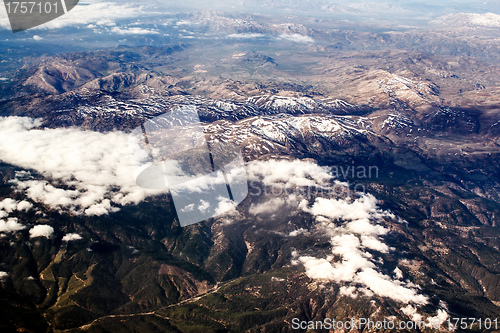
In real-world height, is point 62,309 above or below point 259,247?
above

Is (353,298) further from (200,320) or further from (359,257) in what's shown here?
(200,320)

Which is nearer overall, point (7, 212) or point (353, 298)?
point (353, 298)

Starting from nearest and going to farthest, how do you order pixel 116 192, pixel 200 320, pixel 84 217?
pixel 200 320, pixel 84 217, pixel 116 192

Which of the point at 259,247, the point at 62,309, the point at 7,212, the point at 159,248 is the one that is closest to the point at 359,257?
the point at 259,247

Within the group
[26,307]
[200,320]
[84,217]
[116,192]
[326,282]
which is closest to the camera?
[26,307]

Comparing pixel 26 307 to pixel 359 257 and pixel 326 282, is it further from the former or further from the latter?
pixel 359 257

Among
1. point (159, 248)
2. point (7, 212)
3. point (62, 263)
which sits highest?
point (7, 212)
